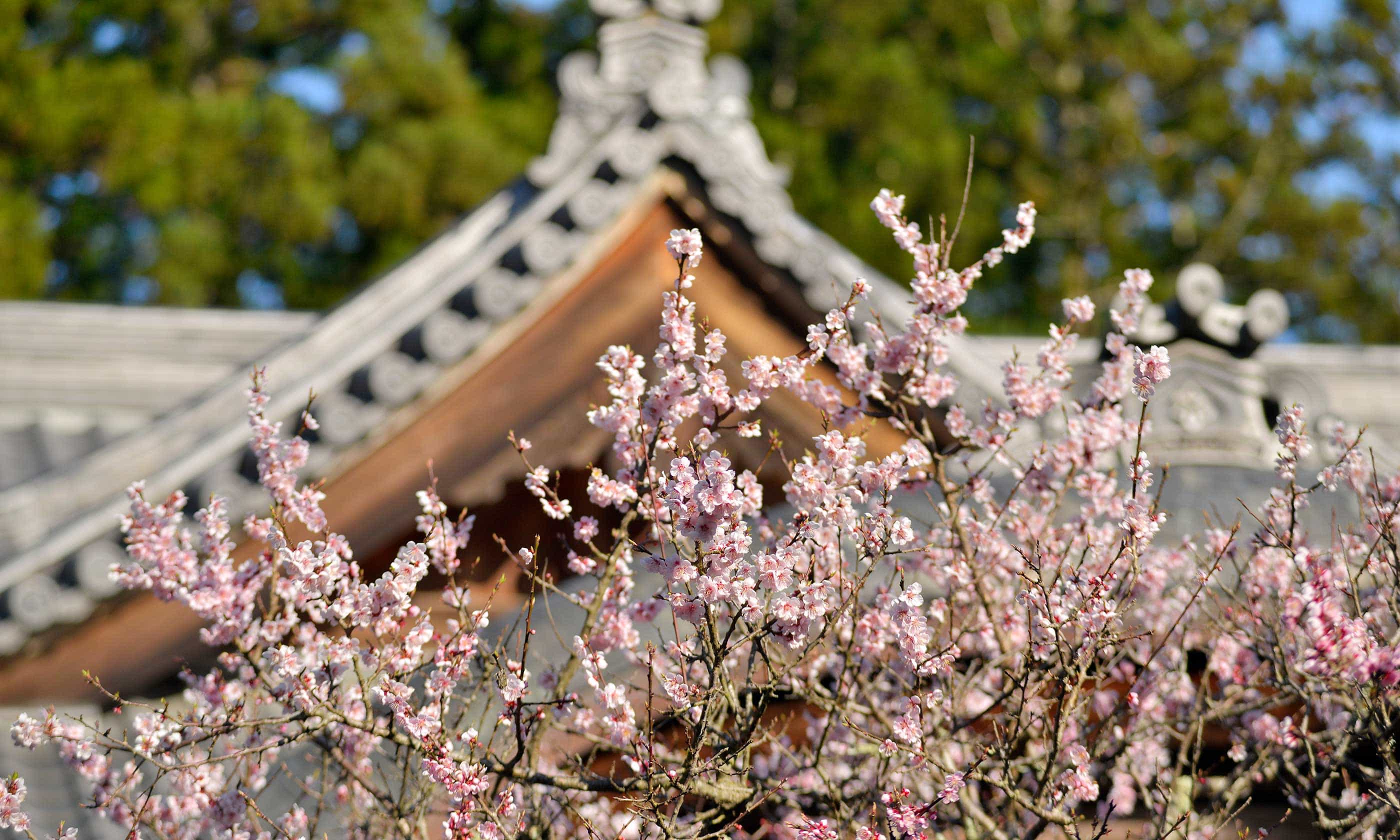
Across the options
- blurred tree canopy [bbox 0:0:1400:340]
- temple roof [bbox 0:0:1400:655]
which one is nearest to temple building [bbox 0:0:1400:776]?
temple roof [bbox 0:0:1400:655]

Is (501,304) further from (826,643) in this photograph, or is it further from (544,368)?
(826,643)

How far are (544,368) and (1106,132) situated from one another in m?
17.5

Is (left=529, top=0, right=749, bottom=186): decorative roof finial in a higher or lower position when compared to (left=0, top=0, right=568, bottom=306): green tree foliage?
lower

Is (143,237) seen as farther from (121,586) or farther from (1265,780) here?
(1265,780)

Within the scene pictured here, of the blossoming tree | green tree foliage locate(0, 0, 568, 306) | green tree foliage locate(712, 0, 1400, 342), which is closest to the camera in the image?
the blossoming tree

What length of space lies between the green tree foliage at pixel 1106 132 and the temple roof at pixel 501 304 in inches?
575

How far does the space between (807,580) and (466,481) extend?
2.83 metres

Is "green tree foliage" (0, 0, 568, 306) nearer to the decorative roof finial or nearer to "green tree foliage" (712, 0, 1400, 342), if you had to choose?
"green tree foliage" (712, 0, 1400, 342)

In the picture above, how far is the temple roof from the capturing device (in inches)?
196

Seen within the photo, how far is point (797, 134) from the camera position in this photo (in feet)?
68.9

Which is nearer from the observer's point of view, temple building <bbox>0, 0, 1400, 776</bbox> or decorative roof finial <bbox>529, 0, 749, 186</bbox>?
→ temple building <bbox>0, 0, 1400, 776</bbox>

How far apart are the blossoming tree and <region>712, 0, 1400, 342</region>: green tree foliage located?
55.7ft

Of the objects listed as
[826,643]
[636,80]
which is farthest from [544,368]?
[826,643]

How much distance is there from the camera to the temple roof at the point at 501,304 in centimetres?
499
